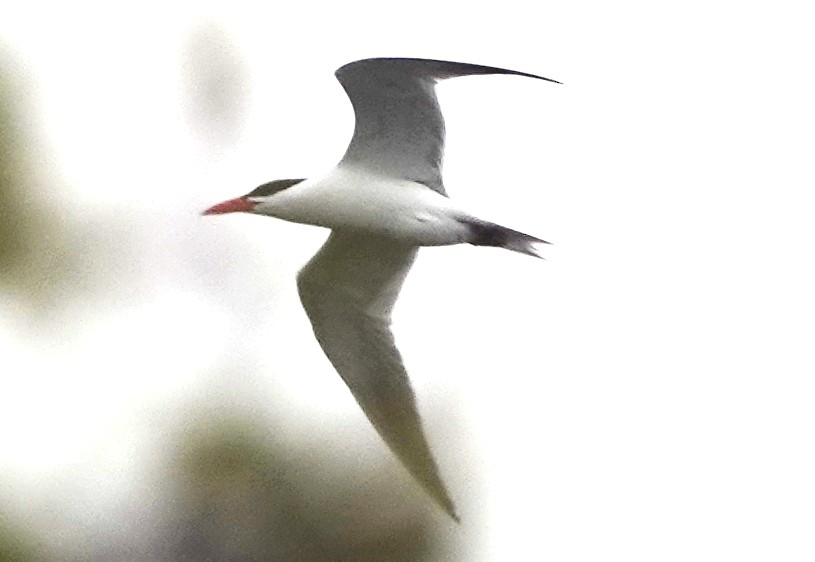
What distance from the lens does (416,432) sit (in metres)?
4.01

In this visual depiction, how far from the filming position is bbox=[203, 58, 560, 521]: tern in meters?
3.53

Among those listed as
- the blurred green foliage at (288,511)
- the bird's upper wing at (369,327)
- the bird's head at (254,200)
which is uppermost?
the bird's head at (254,200)

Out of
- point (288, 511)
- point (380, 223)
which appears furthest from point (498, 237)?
point (288, 511)

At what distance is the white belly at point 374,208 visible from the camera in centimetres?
362

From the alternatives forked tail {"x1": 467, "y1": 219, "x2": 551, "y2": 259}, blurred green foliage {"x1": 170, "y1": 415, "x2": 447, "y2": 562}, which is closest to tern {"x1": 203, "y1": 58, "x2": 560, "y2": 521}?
forked tail {"x1": 467, "y1": 219, "x2": 551, "y2": 259}

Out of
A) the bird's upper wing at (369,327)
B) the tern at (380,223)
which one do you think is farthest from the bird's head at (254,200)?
the bird's upper wing at (369,327)

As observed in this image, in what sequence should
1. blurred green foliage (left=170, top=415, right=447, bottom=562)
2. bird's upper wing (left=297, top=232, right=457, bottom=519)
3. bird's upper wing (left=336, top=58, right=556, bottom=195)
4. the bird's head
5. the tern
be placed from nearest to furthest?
bird's upper wing (left=336, top=58, right=556, bottom=195)
the tern
the bird's head
bird's upper wing (left=297, top=232, right=457, bottom=519)
blurred green foliage (left=170, top=415, right=447, bottom=562)

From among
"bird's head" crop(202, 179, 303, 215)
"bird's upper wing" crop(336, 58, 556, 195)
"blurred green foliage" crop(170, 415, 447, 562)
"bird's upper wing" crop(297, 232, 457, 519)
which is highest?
"bird's upper wing" crop(336, 58, 556, 195)

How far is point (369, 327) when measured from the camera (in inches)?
160

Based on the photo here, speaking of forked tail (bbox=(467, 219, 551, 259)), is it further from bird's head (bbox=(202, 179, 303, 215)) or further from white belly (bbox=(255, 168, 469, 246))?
bird's head (bbox=(202, 179, 303, 215))

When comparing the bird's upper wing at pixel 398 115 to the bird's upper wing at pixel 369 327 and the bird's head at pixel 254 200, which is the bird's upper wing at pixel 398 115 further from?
the bird's upper wing at pixel 369 327

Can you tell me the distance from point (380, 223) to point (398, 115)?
Answer: 0.26m

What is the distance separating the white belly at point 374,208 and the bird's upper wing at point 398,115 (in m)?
0.04

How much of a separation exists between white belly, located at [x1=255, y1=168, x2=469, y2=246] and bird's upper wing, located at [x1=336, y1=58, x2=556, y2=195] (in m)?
0.04
